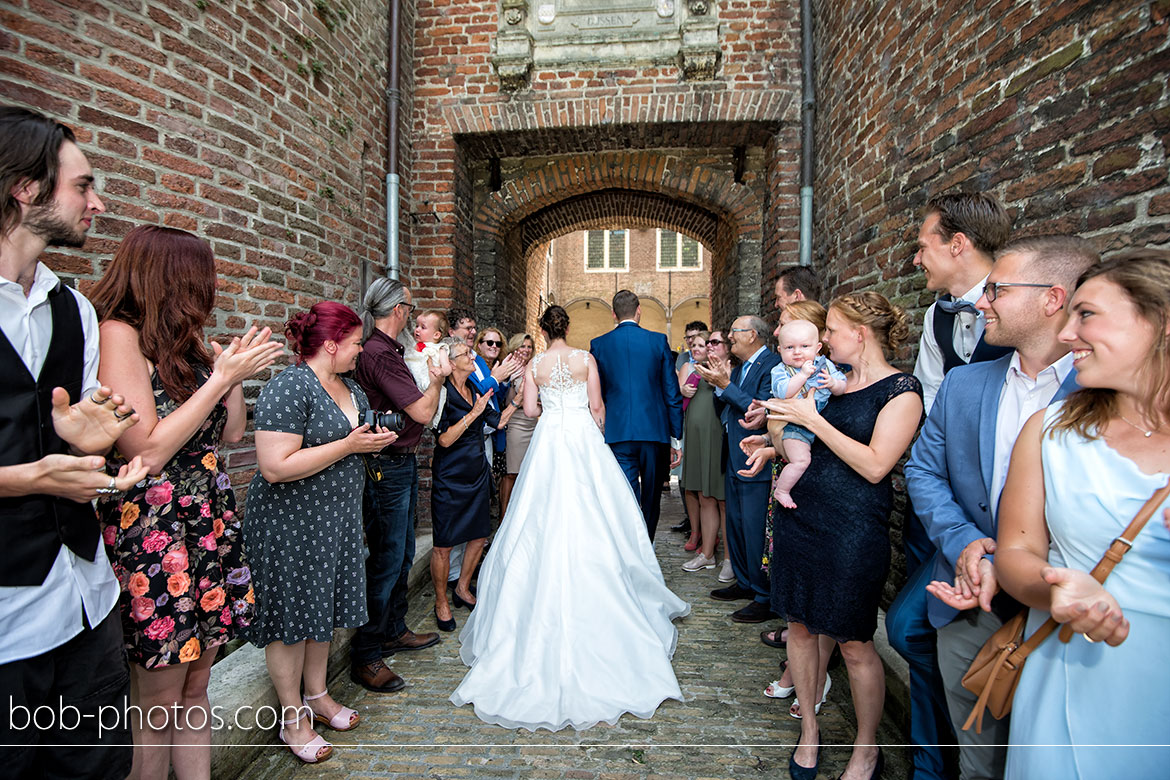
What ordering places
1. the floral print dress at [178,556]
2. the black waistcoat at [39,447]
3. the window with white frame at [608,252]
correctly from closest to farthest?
the black waistcoat at [39,447], the floral print dress at [178,556], the window with white frame at [608,252]

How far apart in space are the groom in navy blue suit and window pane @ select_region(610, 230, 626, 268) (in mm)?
25605

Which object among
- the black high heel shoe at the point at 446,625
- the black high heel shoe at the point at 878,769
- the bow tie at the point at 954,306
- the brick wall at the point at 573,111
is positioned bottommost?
the black high heel shoe at the point at 446,625

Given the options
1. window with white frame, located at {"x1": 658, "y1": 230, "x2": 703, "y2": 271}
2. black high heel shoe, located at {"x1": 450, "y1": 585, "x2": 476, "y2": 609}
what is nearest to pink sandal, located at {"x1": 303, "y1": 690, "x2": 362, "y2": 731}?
black high heel shoe, located at {"x1": 450, "y1": 585, "x2": 476, "y2": 609}

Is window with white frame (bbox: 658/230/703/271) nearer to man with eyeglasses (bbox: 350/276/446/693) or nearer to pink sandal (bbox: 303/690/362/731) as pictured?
man with eyeglasses (bbox: 350/276/446/693)

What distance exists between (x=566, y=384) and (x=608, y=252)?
1049 inches

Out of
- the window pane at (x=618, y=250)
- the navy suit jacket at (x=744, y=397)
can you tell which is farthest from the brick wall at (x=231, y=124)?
the window pane at (x=618, y=250)

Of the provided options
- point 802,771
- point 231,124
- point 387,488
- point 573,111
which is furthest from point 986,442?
point 573,111

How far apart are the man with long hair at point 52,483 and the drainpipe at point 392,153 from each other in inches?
143

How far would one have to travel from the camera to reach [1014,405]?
1.78 meters

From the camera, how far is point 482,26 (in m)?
5.41

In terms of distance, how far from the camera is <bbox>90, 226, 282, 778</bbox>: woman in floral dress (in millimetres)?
1754

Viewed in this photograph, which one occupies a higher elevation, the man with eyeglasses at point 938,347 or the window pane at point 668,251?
the window pane at point 668,251

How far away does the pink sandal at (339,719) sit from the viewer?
2701 millimetres

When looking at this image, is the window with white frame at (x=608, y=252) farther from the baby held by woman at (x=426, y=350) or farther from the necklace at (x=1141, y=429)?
the necklace at (x=1141, y=429)
